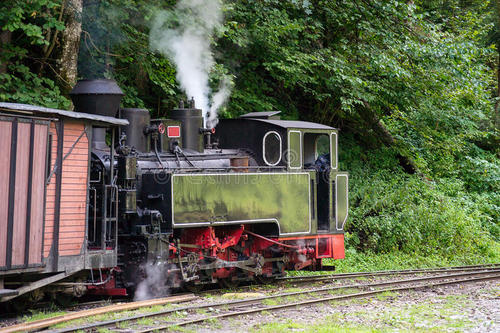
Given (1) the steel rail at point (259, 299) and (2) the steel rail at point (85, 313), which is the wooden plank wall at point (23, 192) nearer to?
(2) the steel rail at point (85, 313)

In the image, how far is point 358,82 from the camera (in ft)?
49.0

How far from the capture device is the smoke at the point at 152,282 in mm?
9008

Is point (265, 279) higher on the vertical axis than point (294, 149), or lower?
lower

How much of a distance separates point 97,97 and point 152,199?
165 cm

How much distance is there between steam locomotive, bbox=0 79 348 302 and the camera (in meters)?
7.14

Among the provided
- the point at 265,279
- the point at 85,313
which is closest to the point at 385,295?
the point at 265,279

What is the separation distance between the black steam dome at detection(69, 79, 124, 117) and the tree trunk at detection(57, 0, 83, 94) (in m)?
1.96

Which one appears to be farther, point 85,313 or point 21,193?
point 85,313

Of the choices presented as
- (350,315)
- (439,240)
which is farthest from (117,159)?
(439,240)

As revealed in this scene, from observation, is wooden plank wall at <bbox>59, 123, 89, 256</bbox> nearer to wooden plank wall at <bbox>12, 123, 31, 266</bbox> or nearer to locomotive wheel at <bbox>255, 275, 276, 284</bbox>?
wooden plank wall at <bbox>12, 123, 31, 266</bbox>

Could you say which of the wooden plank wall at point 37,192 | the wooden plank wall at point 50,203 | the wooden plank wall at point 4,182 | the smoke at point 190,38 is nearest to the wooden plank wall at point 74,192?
the wooden plank wall at point 50,203

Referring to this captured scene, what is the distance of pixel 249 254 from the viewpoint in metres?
10.9

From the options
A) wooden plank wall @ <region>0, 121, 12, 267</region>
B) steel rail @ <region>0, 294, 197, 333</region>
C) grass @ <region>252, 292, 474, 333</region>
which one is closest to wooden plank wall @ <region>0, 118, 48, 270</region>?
wooden plank wall @ <region>0, 121, 12, 267</region>

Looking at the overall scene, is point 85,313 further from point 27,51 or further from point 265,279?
point 27,51
